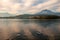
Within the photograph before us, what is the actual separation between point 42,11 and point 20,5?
0.27m

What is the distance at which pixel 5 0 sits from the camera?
6.02ft

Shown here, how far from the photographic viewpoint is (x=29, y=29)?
185cm

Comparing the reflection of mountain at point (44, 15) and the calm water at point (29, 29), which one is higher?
the reflection of mountain at point (44, 15)

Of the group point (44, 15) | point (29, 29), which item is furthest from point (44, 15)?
point (29, 29)

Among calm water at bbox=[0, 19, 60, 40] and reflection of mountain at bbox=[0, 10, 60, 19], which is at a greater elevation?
reflection of mountain at bbox=[0, 10, 60, 19]

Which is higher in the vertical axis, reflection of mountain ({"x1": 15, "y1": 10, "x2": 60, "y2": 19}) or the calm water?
reflection of mountain ({"x1": 15, "y1": 10, "x2": 60, "y2": 19})

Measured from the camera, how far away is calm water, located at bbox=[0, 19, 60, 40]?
183cm

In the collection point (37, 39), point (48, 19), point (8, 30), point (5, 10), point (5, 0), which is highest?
point (5, 0)

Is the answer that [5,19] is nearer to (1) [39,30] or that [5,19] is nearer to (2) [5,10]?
(2) [5,10]

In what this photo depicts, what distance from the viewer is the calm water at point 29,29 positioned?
1831mm

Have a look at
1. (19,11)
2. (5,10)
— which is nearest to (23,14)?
(19,11)

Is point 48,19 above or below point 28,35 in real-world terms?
above

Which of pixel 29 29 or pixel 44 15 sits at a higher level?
pixel 44 15

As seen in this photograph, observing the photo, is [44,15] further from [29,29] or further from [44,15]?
[29,29]
